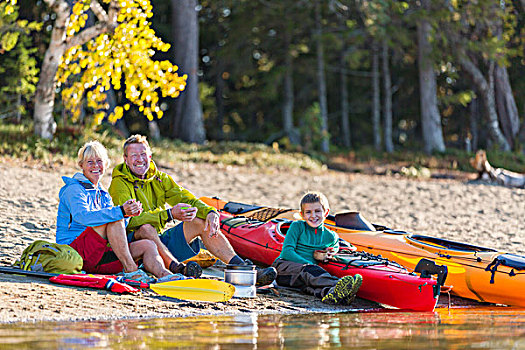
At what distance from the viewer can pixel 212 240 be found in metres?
6.27

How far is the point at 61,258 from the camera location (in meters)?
5.76

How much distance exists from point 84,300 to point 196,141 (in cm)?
1298

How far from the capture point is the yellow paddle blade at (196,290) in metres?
5.61

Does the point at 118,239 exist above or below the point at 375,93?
below

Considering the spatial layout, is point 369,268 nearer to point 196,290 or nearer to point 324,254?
point 324,254

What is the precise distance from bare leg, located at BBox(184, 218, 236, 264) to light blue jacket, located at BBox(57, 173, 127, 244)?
660mm

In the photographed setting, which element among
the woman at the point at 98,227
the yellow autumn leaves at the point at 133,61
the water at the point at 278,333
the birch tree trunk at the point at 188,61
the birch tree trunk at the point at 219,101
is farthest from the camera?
the birch tree trunk at the point at 219,101

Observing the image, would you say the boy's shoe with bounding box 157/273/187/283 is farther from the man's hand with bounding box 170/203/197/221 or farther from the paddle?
the man's hand with bounding box 170/203/197/221

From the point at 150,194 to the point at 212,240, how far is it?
2.19 feet

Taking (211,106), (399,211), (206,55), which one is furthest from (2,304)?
(211,106)

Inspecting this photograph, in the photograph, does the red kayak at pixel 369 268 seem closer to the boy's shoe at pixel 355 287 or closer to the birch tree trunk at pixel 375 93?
the boy's shoe at pixel 355 287

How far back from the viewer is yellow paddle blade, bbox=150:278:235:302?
221 inches

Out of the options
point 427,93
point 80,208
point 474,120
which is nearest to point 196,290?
point 80,208

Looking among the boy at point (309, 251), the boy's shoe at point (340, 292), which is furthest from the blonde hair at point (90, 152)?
the boy's shoe at point (340, 292)
